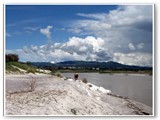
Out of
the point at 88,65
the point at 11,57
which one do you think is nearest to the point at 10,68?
the point at 11,57

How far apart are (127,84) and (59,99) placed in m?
0.73

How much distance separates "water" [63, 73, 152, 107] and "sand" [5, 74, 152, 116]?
0.06m

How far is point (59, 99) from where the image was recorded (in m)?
5.40

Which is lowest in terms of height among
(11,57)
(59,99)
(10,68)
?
(59,99)

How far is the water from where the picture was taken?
211 inches

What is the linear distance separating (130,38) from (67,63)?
70cm

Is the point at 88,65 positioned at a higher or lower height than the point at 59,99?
higher

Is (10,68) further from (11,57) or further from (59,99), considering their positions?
(59,99)

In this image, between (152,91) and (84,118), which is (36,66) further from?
(152,91)

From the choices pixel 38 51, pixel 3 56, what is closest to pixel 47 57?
pixel 38 51

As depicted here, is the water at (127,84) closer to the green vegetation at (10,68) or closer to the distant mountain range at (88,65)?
the distant mountain range at (88,65)

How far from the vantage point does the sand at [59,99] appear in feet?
17.4

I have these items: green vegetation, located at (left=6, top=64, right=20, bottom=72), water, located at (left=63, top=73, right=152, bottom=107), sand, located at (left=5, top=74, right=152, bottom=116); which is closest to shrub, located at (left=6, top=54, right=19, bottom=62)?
green vegetation, located at (left=6, top=64, right=20, bottom=72)

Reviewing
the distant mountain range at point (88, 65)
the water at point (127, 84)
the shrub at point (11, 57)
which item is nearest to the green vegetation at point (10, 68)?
the shrub at point (11, 57)
